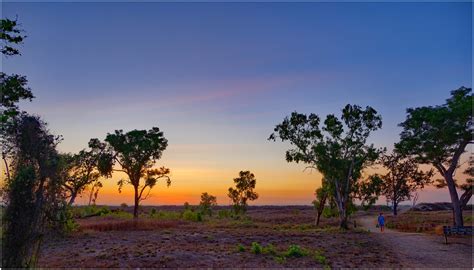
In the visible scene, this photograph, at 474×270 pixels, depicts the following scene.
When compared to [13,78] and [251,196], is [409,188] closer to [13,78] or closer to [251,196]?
[251,196]

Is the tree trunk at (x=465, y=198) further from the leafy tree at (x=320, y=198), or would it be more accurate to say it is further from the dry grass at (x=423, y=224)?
the leafy tree at (x=320, y=198)

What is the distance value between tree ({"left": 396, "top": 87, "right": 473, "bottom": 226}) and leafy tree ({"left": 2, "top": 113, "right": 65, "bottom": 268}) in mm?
32676

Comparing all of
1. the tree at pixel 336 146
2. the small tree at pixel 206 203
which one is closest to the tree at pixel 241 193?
the small tree at pixel 206 203

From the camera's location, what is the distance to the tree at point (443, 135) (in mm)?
33844

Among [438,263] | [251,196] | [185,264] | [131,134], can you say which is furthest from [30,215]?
[251,196]

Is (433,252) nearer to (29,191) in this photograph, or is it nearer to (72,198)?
(72,198)

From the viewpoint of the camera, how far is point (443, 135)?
1353 inches

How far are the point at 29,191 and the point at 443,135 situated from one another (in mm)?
33544

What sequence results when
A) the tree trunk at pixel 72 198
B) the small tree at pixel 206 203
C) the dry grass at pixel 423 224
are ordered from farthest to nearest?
the small tree at pixel 206 203, the dry grass at pixel 423 224, the tree trunk at pixel 72 198

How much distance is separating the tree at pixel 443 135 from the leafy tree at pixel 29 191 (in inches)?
1286

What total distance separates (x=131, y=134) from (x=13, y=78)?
35.6 m

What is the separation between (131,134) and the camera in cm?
5228

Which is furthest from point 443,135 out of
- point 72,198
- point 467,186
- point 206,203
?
point 206,203

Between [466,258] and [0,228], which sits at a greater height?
[0,228]
